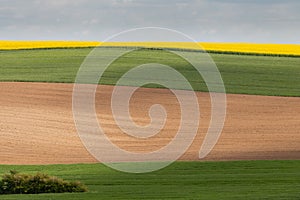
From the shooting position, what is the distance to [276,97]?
5962 cm

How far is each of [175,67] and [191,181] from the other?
41618 millimetres

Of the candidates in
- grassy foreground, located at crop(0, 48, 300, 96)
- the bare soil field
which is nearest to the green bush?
the bare soil field

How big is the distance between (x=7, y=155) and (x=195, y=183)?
41.7 feet

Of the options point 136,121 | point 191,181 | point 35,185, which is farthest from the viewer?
point 136,121

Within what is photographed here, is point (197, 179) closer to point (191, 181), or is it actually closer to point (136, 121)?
point (191, 181)

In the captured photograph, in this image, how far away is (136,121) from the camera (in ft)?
165

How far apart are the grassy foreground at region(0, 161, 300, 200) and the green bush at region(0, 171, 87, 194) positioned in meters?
0.78

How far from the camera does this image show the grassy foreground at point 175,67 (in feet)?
211

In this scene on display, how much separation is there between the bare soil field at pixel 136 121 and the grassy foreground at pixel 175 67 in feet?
11.0

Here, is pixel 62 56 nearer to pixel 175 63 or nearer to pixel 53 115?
pixel 175 63

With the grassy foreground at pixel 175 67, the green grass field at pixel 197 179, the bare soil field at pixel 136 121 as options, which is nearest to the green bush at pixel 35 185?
the green grass field at pixel 197 179

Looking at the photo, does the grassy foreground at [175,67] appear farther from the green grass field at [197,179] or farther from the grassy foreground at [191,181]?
the grassy foreground at [191,181]

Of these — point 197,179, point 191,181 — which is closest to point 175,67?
point 197,179

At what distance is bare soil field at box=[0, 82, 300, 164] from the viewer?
132 feet
